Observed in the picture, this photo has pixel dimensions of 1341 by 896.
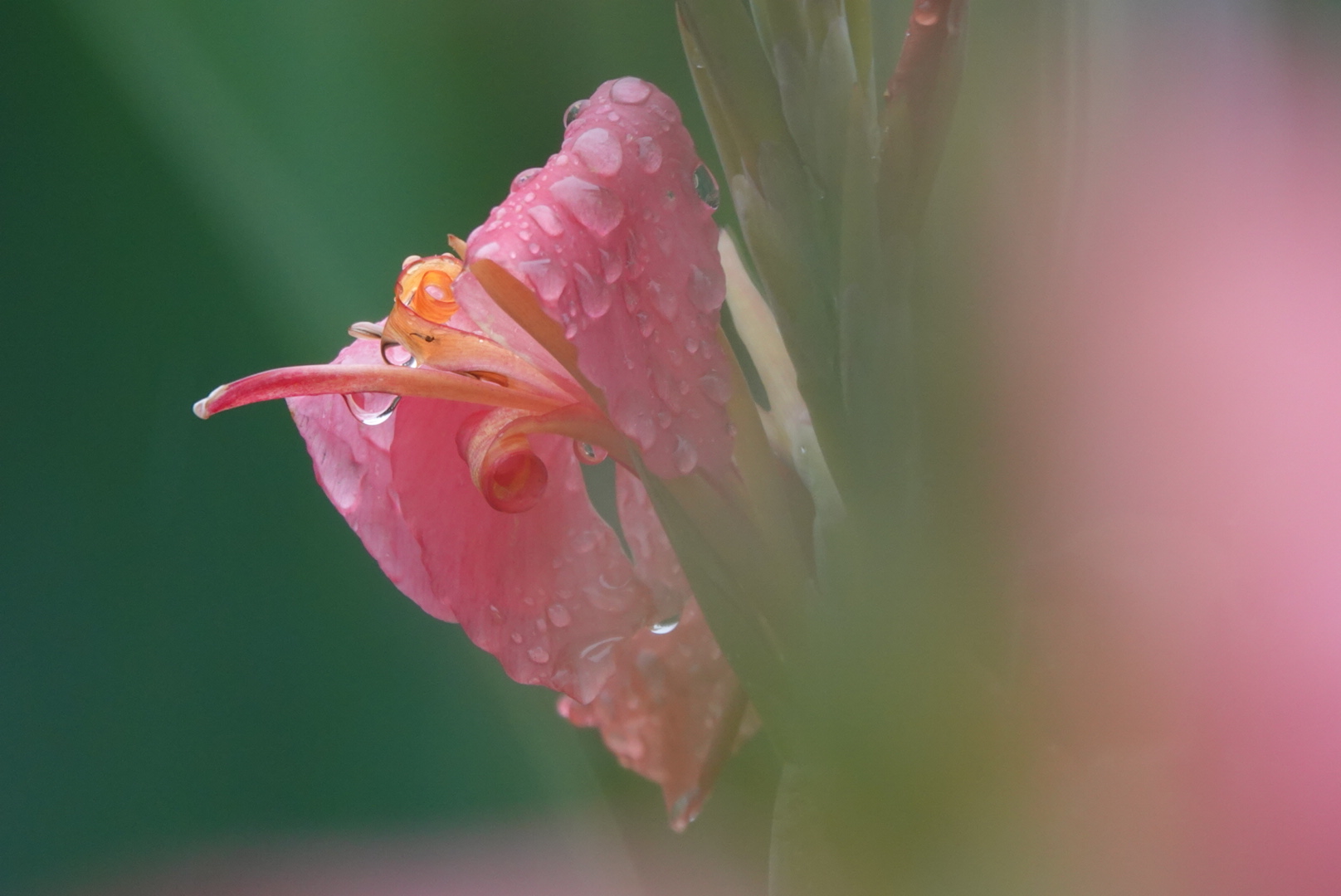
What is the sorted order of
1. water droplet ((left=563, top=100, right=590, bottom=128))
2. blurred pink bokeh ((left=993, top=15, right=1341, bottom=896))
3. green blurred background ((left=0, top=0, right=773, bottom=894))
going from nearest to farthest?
blurred pink bokeh ((left=993, top=15, right=1341, bottom=896))
water droplet ((left=563, top=100, right=590, bottom=128))
green blurred background ((left=0, top=0, right=773, bottom=894))

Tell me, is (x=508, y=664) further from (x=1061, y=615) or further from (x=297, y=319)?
(x=297, y=319)

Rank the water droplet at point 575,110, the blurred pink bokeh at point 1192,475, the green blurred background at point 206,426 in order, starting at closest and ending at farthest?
the blurred pink bokeh at point 1192,475 < the water droplet at point 575,110 < the green blurred background at point 206,426

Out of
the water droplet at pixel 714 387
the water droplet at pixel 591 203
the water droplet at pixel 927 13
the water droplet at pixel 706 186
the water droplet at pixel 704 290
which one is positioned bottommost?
the water droplet at pixel 714 387

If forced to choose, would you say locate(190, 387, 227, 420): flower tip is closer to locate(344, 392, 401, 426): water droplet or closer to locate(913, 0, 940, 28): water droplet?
locate(344, 392, 401, 426): water droplet

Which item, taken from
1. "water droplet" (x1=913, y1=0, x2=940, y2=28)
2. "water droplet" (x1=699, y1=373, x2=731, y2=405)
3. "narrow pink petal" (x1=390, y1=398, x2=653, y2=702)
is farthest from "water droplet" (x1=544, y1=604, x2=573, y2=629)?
"water droplet" (x1=913, y1=0, x2=940, y2=28)

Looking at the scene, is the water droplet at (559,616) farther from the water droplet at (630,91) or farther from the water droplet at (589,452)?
the water droplet at (630,91)

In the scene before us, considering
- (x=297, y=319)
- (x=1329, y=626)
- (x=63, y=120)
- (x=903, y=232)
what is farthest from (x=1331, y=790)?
(x=63, y=120)

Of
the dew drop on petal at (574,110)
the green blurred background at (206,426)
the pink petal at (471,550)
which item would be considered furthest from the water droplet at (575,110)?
the green blurred background at (206,426)

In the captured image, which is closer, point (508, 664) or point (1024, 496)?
point (1024, 496)
